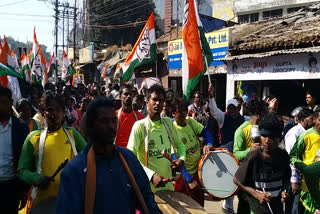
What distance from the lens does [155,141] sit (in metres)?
3.56

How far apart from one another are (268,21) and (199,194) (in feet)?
39.9

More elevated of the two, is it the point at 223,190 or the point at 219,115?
the point at 219,115

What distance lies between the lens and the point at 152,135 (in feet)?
11.7

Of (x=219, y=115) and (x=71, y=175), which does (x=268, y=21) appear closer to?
(x=219, y=115)

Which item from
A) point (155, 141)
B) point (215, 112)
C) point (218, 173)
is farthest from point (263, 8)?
point (155, 141)

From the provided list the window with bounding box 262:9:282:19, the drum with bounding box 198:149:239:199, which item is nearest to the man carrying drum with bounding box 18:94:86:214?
the drum with bounding box 198:149:239:199

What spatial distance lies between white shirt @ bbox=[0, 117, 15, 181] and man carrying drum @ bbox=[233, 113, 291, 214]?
2.49m

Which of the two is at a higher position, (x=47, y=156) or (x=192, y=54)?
(x=192, y=54)

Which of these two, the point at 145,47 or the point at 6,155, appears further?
the point at 145,47

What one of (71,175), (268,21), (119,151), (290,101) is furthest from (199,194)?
(268,21)

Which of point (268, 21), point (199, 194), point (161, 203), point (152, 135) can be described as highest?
point (268, 21)

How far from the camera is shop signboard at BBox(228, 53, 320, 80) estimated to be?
9.24m

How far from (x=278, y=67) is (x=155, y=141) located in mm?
7866

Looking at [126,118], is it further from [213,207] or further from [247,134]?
[213,207]
